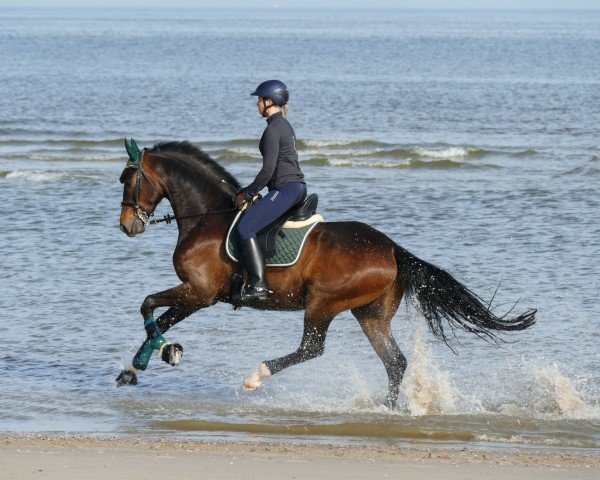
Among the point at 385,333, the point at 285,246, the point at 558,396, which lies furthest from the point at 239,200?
the point at 558,396

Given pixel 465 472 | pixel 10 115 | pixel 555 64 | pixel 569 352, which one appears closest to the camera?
pixel 465 472

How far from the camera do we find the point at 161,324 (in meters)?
9.48

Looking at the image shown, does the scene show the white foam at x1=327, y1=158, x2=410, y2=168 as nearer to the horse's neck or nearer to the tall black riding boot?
the horse's neck

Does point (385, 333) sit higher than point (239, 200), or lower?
lower

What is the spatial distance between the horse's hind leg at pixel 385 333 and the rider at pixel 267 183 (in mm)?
937

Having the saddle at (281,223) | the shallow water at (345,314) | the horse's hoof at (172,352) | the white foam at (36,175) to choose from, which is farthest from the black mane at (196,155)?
the white foam at (36,175)

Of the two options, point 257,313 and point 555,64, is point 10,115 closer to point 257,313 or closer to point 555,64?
point 257,313

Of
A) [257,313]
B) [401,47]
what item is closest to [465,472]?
[257,313]

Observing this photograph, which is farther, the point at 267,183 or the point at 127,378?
the point at 127,378

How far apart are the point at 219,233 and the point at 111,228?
851 cm

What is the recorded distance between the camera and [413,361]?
9656 mm

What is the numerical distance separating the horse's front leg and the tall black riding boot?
0.52 meters

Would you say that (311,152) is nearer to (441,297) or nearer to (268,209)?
(441,297)

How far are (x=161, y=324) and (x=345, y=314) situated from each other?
3.78 m
